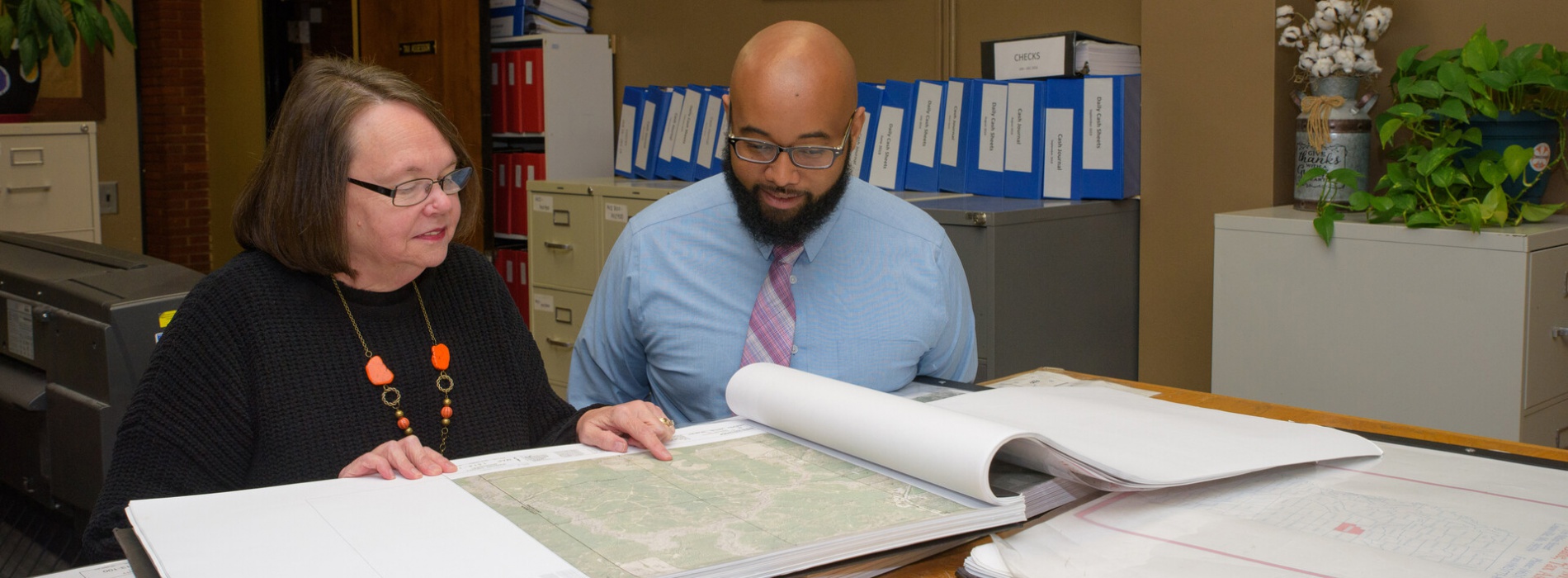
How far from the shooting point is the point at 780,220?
1.51 m

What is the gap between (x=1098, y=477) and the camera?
89cm

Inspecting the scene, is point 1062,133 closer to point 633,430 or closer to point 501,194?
point 633,430

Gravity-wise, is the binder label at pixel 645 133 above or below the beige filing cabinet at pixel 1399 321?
above

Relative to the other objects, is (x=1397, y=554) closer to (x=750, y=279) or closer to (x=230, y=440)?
(x=750, y=279)

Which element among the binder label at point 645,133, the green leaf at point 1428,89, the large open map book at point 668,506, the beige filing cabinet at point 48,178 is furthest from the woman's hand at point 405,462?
the beige filing cabinet at point 48,178

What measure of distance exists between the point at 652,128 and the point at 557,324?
2.35ft

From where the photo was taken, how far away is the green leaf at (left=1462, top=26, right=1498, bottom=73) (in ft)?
6.98

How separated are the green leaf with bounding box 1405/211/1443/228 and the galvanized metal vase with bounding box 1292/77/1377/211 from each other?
0.25 m

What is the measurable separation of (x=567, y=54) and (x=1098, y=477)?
3614 mm

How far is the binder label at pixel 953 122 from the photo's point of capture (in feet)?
9.68

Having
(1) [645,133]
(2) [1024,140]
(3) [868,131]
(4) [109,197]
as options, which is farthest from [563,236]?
(4) [109,197]

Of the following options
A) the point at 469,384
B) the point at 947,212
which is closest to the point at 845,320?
the point at 469,384

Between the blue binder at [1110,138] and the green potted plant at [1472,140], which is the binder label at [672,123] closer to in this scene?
the blue binder at [1110,138]

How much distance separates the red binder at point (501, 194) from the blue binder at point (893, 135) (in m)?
1.70
